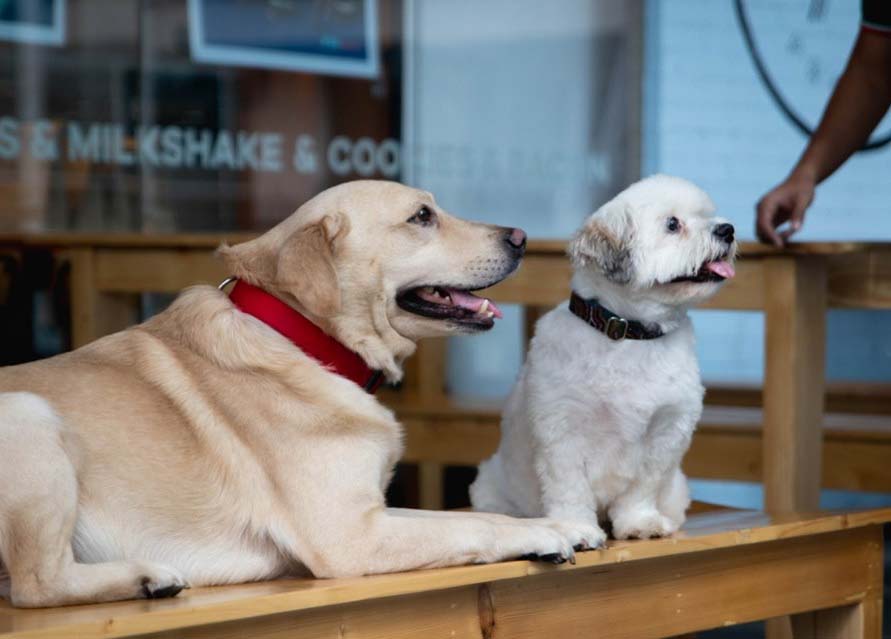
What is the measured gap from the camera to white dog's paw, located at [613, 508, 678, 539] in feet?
8.45

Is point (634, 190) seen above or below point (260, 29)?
below

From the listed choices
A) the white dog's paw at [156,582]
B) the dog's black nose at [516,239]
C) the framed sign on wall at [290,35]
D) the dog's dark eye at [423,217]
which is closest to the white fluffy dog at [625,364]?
the dog's black nose at [516,239]

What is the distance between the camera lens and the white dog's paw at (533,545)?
231 cm

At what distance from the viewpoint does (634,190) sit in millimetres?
2670

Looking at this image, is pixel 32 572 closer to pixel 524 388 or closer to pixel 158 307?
pixel 524 388

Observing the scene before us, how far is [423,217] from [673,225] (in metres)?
0.49

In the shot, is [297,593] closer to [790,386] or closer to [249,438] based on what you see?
[249,438]

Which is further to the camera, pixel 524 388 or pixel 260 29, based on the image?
pixel 260 29

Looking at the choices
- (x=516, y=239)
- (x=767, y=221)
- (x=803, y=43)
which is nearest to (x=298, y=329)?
(x=516, y=239)

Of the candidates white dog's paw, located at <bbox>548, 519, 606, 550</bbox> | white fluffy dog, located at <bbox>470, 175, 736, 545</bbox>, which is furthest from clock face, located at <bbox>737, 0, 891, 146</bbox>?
white dog's paw, located at <bbox>548, 519, 606, 550</bbox>

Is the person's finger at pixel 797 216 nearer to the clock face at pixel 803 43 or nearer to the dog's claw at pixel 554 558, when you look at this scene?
the dog's claw at pixel 554 558

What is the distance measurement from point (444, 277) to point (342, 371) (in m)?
0.26

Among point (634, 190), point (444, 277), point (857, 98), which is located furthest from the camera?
point (857, 98)

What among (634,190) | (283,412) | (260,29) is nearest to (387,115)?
(260,29)
